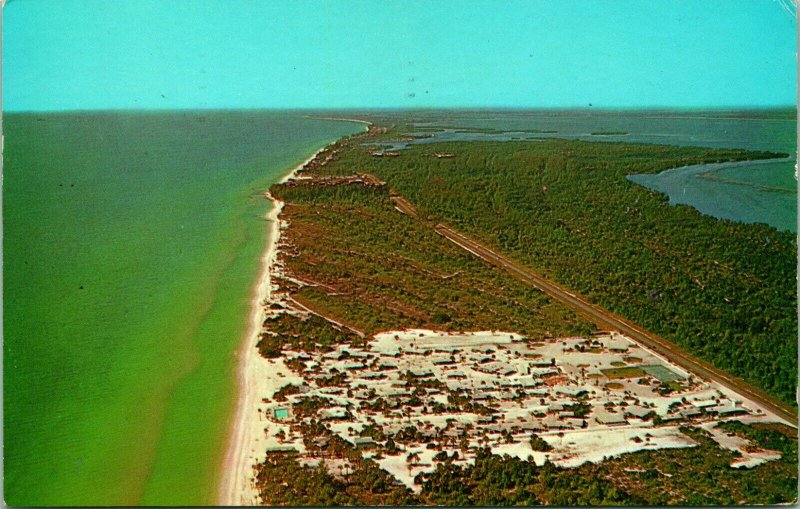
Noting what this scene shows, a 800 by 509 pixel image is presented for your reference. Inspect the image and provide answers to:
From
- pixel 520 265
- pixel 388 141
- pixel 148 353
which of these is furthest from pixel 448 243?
pixel 388 141

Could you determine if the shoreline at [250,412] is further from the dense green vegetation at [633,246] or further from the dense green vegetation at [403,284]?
the dense green vegetation at [633,246]

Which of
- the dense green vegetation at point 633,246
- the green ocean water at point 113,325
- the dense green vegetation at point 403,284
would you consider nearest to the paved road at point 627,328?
the dense green vegetation at point 633,246

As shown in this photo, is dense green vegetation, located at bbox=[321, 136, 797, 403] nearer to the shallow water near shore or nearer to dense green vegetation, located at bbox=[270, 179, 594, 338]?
dense green vegetation, located at bbox=[270, 179, 594, 338]

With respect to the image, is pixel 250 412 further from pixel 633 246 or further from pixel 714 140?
pixel 714 140

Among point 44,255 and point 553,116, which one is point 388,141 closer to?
point 553,116

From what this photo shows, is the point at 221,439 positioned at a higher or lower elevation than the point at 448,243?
lower

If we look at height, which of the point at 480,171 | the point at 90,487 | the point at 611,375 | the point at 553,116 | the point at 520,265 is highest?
the point at 553,116

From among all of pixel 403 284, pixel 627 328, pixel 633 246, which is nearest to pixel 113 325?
pixel 403 284
